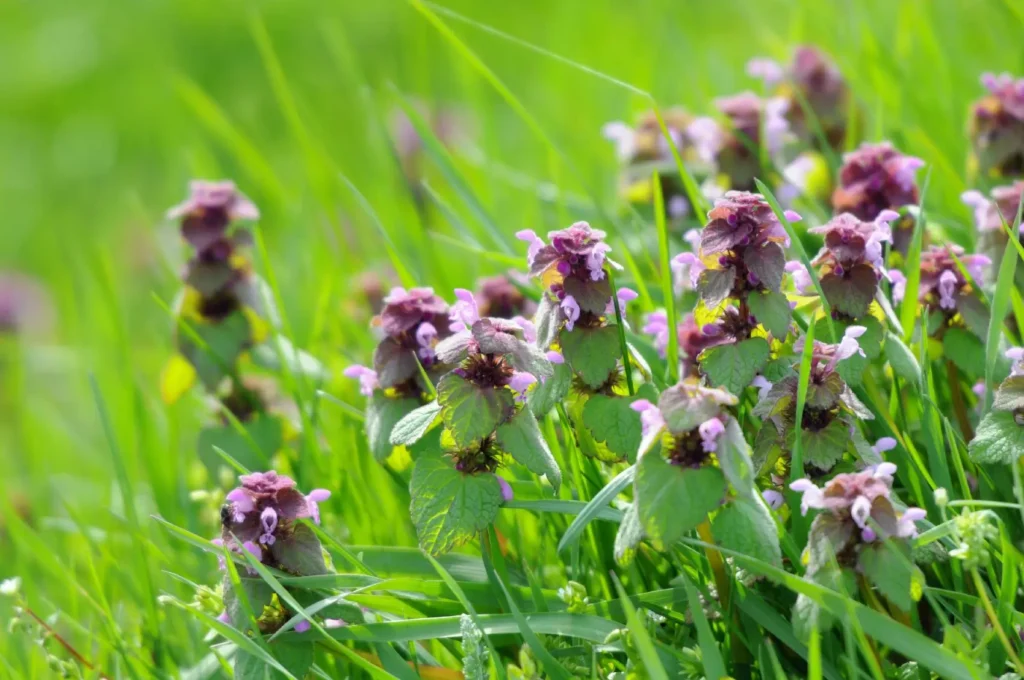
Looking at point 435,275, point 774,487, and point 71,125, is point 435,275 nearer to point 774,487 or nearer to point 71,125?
point 774,487

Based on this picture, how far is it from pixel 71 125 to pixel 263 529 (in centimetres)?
567

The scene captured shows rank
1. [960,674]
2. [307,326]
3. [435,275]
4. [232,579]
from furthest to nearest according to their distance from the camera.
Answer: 1. [307,326]
2. [435,275]
3. [232,579]
4. [960,674]

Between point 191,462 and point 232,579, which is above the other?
point 232,579

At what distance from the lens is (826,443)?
130 cm

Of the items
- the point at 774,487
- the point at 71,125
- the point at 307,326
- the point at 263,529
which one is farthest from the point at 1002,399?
the point at 71,125

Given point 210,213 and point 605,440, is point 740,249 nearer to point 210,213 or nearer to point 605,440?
point 605,440

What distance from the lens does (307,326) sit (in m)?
2.71

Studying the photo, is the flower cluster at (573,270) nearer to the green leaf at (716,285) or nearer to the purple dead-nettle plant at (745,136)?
the green leaf at (716,285)

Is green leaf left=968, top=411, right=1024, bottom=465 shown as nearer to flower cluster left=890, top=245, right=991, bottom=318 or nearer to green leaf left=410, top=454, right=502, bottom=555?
flower cluster left=890, top=245, right=991, bottom=318

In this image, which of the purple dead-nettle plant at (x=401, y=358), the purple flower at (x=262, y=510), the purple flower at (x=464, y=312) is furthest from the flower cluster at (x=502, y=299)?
the purple flower at (x=262, y=510)

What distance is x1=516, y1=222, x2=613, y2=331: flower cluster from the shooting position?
1340 millimetres

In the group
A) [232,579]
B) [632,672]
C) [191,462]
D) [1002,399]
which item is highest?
[1002,399]

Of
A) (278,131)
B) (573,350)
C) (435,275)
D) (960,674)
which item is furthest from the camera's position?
(278,131)

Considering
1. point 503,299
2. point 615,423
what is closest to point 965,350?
point 615,423
